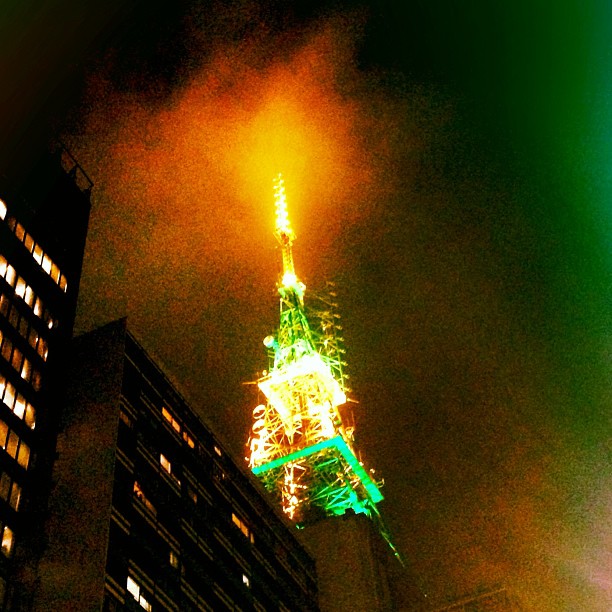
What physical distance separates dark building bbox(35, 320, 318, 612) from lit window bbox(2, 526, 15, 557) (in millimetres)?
2051

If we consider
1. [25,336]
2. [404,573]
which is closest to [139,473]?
[25,336]

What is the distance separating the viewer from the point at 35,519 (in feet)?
146

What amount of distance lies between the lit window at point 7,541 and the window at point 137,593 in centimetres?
627

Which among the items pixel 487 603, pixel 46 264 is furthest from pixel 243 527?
pixel 487 603

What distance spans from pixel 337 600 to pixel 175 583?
1682 inches

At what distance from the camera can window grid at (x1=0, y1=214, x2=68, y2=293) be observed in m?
56.8

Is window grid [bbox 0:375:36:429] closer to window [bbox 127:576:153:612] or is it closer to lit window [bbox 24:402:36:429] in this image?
lit window [bbox 24:402:36:429]

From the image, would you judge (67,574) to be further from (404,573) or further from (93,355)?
A: (404,573)

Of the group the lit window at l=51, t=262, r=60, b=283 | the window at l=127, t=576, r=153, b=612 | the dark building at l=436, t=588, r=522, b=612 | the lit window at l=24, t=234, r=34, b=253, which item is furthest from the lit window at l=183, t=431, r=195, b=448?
the dark building at l=436, t=588, r=522, b=612

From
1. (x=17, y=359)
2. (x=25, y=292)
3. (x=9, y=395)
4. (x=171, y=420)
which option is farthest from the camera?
(x=171, y=420)

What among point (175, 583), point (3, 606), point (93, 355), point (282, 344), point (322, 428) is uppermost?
point (282, 344)

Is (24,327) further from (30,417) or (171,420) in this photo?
(171,420)

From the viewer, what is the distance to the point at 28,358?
2009 inches

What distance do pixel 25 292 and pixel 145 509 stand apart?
15.9m
